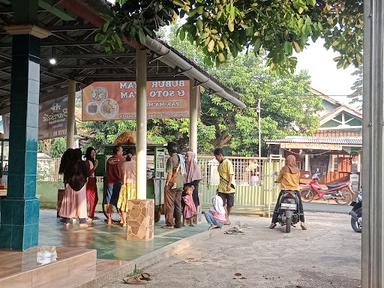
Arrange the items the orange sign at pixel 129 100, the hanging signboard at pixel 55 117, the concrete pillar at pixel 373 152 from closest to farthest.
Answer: the concrete pillar at pixel 373 152 < the orange sign at pixel 129 100 < the hanging signboard at pixel 55 117

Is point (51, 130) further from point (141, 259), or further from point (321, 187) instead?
point (321, 187)

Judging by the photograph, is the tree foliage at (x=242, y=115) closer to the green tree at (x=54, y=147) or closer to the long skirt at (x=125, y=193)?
the green tree at (x=54, y=147)

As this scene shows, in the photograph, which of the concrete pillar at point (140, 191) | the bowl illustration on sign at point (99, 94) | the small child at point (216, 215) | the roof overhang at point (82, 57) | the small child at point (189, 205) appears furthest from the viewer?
the bowl illustration on sign at point (99, 94)

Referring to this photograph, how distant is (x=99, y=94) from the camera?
12.7m

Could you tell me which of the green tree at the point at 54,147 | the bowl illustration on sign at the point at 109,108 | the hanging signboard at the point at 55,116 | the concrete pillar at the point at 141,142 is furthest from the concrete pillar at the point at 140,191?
→ the green tree at the point at 54,147

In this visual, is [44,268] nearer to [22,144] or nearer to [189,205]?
[22,144]

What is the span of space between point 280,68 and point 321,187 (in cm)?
1683

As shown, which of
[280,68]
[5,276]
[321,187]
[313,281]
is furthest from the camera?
[321,187]

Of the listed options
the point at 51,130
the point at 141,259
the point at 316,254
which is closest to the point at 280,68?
the point at 141,259

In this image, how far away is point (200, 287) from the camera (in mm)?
5645

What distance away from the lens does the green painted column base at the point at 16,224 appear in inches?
216

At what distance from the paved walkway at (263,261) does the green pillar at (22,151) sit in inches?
46.5

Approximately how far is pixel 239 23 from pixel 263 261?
12.8ft

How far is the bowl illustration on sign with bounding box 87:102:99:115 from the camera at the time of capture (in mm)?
12680
